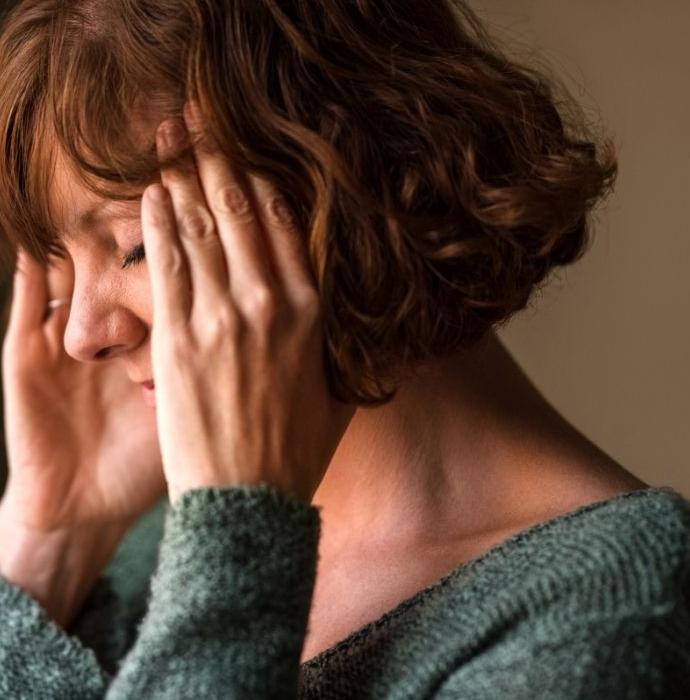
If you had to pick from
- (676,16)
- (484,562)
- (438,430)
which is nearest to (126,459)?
(438,430)

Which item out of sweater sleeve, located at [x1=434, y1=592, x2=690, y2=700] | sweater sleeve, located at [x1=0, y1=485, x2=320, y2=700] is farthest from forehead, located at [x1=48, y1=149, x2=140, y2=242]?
sweater sleeve, located at [x1=434, y1=592, x2=690, y2=700]

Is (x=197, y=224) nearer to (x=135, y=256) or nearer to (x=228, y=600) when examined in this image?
(x=135, y=256)

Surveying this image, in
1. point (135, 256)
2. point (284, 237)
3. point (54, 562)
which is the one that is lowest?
point (54, 562)

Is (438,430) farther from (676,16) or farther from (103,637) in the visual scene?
(676,16)

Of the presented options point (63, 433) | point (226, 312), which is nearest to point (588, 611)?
point (226, 312)

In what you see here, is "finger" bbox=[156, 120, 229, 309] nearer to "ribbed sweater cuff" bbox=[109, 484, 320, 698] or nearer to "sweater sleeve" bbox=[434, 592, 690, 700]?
"ribbed sweater cuff" bbox=[109, 484, 320, 698]

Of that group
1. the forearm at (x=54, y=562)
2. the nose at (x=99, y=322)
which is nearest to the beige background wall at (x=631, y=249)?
the forearm at (x=54, y=562)

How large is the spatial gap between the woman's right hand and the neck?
325mm

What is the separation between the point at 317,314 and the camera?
39.2 inches

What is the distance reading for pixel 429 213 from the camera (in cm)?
101

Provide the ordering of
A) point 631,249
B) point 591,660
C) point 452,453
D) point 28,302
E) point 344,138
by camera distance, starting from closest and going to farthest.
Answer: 1. point 591,660
2. point 344,138
3. point 452,453
4. point 28,302
5. point 631,249

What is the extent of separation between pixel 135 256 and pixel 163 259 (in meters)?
0.07

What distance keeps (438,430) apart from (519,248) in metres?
0.21

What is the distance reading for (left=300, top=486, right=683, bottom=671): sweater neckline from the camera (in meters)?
1.02
